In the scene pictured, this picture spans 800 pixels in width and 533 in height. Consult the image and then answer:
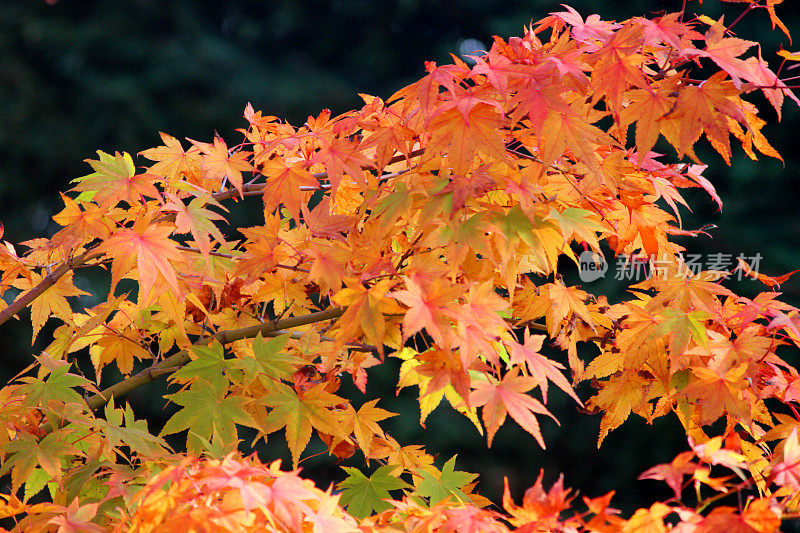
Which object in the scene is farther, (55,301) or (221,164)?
(55,301)

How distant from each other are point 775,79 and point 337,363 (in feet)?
2.73

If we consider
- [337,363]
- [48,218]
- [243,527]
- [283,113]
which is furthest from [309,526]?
[48,218]

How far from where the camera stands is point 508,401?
0.88 meters

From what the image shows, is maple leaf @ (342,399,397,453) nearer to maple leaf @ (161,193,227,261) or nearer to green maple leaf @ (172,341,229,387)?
green maple leaf @ (172,341,229,387)

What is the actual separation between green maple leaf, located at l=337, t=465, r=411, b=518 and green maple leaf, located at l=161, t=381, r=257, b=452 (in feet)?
0.77

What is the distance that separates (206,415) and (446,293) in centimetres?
48

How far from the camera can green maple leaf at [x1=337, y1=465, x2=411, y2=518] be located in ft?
4.03

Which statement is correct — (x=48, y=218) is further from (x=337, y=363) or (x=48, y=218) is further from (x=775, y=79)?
(x=775, y=79)

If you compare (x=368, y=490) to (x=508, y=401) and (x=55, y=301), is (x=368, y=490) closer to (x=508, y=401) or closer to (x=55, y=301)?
(x=508, y=401)

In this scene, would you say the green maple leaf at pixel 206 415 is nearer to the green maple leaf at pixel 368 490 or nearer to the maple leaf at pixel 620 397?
the green maple leaf at pixel 368 490

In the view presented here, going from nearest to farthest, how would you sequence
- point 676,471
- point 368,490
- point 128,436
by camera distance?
point 676,471 → point 128,436 → point 368,490

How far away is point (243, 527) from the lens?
25.5 inches

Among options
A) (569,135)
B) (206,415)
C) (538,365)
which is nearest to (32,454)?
(206,415)

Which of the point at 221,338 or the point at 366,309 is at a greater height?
the point at 366,309
